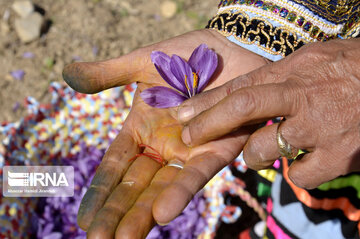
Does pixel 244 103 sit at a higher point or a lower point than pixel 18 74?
higher

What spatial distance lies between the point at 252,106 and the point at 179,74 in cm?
54

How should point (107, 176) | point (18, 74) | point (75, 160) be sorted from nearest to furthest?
point (107, 176), point (75, 160), point (18, 74)

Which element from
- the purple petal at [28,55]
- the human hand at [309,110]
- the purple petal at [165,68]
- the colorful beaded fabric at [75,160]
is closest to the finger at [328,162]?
the human hand at [309,110]

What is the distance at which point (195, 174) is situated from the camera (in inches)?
52.4

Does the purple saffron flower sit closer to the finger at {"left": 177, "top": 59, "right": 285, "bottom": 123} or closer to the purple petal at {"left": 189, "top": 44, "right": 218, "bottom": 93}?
the purple petal at {"left": 189, "top": 44, "right": 218, "bottom": 93}

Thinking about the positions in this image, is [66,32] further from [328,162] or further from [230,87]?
[328,162]

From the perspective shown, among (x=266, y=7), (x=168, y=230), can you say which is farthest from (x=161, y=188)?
(x=168, y=230)

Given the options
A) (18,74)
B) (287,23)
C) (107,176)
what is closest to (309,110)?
(287,23)

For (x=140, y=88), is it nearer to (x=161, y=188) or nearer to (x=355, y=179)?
(x=161, y=188)

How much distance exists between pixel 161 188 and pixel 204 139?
0.23m

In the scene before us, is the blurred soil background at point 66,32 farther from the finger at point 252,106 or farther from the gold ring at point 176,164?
the finger at point 252,106

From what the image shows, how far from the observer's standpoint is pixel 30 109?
2494mm

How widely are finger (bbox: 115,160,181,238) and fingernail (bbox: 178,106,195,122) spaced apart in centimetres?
21

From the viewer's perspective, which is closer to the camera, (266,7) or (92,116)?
(266,7)
